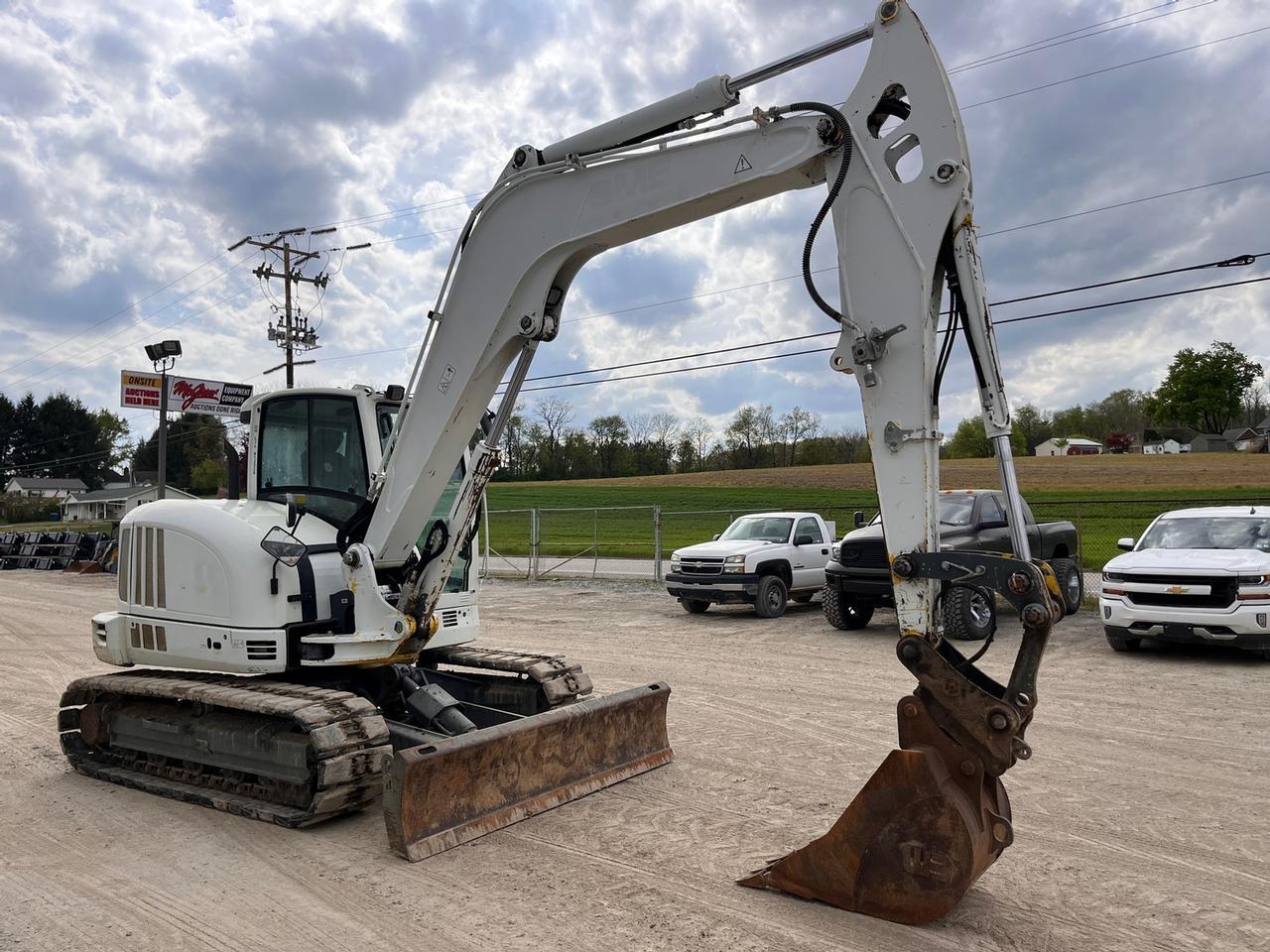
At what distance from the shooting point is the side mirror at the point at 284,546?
21.4ft

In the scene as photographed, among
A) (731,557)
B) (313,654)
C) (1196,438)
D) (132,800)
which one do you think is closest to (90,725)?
(132,800)

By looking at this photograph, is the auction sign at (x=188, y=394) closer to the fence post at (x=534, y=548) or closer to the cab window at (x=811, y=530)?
the fence post at (x=534, y=548)

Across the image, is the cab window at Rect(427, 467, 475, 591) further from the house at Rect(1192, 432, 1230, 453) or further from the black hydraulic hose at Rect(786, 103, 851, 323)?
the house at Rect(1192, 432, 1230, 453)

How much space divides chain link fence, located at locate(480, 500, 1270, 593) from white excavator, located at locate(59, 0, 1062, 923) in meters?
11.0

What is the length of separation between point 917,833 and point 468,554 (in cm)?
428

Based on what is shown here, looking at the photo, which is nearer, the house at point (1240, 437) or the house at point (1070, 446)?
the house at point (1240, 437)

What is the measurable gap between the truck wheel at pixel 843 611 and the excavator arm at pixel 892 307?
10111 mm

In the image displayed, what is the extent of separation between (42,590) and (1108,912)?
28.2 meters

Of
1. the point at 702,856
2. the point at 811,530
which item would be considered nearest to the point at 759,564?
the point at 811,530

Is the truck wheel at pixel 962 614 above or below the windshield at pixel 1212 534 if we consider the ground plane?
below

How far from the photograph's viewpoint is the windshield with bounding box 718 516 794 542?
17938 millimetres

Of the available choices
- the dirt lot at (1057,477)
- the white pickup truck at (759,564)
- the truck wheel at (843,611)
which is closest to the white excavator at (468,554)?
the truck wheel at (843,611)

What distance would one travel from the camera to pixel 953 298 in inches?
187

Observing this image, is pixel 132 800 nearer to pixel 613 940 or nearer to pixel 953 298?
pixel 613 940
